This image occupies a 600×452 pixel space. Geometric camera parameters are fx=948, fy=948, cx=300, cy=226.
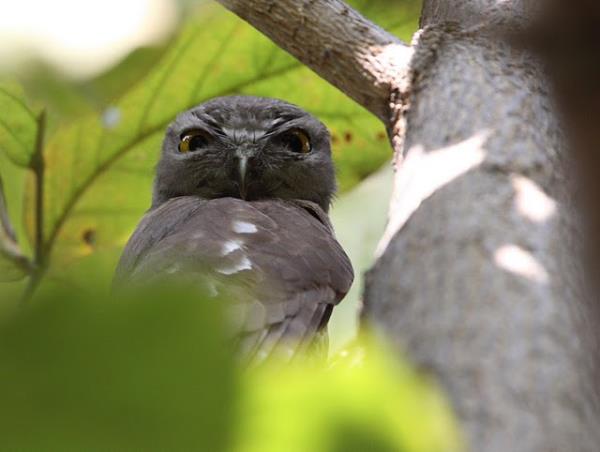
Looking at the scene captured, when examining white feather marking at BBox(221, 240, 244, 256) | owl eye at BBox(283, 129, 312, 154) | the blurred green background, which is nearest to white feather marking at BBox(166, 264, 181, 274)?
white feather marking at BBox(221, 240, 244, 256)

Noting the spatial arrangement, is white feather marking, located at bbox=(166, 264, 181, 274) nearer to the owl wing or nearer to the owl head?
the owl wing

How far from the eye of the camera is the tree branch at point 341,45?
9.42 feet

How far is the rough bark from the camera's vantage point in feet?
5.06

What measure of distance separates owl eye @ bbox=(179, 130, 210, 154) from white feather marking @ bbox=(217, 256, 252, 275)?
Answer: 2.24m

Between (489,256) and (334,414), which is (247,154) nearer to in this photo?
(489,256)

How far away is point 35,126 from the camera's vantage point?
425 cm

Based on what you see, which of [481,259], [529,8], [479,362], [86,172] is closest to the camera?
[479,362]

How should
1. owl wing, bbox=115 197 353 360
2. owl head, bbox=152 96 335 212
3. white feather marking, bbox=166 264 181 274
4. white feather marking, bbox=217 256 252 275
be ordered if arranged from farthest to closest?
1. owl head, bbox=152 96 335 212
2. white feather marking, bbox=166 264 181 274
3. white feather marking, bbox=217 256 252 275
4. owl wing, bbox=115 197 353 360

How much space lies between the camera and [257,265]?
3.14 meters

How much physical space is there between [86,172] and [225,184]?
786 millimetres

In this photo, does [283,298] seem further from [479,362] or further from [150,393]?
[150,393]

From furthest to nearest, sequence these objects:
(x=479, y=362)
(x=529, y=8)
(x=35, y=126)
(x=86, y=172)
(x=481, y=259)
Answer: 1. (x=86, y=172)
2. (x=35, y=126)
3. (x=529, y=8)
4. (x=481, y=259)
5. (x=479, y=362)

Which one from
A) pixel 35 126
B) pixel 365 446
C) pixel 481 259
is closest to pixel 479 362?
pixel 481 259

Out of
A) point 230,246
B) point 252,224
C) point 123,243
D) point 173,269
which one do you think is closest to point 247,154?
point 123,243
